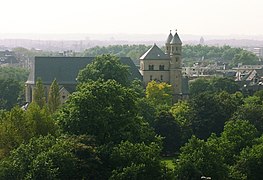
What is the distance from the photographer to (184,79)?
84500 millimetres

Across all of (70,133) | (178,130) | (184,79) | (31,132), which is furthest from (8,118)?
(184,79)

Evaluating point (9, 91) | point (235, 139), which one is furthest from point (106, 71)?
point (9, 91)

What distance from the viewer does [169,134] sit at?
183 feet

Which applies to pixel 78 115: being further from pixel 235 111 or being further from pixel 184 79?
pixel 184 79

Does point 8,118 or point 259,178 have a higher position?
point 8,118

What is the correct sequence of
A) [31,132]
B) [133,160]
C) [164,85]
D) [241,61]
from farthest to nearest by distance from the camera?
[241,61]
[164,85]
[31,132]
[133,160]

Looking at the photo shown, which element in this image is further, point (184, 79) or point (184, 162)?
point (184, 79)

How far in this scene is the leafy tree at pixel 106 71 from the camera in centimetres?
6014

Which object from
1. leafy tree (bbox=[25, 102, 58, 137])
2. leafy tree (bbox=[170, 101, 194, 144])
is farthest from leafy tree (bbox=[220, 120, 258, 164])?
leafy tree (bbox=[170, 101, 194, 144])

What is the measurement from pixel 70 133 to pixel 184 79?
48017 mm

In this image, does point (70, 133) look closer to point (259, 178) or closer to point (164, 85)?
point (259, 178)

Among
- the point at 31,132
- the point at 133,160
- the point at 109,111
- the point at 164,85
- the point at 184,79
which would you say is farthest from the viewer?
the point at 184,79

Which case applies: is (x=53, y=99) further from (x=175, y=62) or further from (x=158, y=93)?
(x=175, y=62)

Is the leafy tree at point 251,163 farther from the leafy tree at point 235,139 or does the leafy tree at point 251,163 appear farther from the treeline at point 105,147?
the leafy tree at point 235,139
